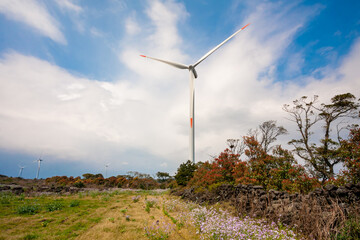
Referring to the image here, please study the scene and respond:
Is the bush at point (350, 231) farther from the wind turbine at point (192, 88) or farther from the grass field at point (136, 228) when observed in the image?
the wind turbine at point (192, 88)

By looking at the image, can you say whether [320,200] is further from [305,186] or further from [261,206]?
[305,186]

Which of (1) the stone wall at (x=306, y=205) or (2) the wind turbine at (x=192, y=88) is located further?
(2) the wind turbine at (x=192, y=88)

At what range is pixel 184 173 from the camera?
24547 mm

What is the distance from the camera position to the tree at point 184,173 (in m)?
24.3

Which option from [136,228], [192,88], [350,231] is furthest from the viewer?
[192,88]

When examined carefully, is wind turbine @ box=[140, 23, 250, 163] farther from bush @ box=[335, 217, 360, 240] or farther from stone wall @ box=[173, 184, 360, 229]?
bush @ box=[335, 217, 360, 240]

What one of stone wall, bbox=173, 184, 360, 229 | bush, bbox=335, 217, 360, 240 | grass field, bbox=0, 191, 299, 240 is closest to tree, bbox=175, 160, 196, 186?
grass field, bbox=0, 191, 299, 240

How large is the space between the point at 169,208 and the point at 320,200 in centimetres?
796

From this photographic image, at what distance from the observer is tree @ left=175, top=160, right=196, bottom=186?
79.8 feet

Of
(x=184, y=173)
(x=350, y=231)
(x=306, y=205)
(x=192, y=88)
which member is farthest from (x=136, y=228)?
(x=192, y=88)

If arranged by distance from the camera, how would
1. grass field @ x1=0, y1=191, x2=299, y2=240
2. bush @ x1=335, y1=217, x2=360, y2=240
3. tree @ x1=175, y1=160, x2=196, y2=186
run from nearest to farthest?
bush @ x1=335, y1=217, x2=360, y2=240 → grass field @ x1=0, y1=191, x2=299, y2=240 → tree @ x1=175, y1=160, x2=196, y2=186

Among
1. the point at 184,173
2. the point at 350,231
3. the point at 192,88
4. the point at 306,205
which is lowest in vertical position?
the point at 350,231

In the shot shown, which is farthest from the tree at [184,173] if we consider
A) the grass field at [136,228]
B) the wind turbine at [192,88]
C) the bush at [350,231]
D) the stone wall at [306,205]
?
the bush at [350,231]

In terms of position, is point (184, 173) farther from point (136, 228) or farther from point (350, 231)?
point (350, 231)
